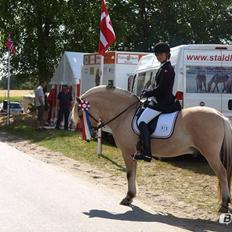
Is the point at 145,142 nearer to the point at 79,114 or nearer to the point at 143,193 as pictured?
the point at 79,114

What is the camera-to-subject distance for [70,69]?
85.9ft

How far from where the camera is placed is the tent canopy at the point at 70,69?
25703 millimetres

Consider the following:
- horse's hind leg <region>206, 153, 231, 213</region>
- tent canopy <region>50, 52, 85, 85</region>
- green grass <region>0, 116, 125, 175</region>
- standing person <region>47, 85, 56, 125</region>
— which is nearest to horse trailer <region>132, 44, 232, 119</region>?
green grass <region>0, 116, 125, 175</region>

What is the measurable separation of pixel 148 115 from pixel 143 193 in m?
2.12

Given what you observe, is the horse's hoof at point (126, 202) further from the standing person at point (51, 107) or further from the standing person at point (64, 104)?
the standing person at point (51, 107)

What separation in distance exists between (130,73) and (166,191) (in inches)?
395

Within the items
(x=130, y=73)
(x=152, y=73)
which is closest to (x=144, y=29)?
(x=130, y=73)

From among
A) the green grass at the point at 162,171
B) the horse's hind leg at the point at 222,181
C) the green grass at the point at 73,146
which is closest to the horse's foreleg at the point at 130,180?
the green grass at the point at 162,171

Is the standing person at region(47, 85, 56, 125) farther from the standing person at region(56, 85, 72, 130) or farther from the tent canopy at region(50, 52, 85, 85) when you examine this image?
the standing person at region(56, 85, 72, 130)

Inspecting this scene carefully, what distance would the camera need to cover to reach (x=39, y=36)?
33875mm

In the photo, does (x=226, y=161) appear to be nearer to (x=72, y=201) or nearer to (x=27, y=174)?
(x=72, y=201)

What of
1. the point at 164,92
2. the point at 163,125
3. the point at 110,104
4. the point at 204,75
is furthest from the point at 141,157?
the point at 204,75

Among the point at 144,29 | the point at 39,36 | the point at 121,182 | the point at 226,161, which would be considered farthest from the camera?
the point at 144,29

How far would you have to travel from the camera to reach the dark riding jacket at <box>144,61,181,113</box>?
8.35m
